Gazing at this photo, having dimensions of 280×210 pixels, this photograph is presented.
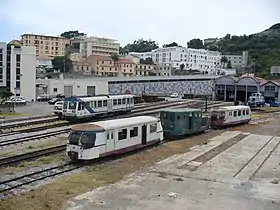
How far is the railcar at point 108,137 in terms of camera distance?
1947 centimetres

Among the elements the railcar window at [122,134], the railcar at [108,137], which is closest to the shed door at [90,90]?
the railcar at [108,137]

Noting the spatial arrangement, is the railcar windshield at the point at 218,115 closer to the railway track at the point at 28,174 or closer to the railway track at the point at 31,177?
the railway track at the point at 28,174

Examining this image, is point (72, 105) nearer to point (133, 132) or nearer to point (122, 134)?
point (133, 132)

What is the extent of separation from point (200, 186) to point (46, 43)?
153 meters

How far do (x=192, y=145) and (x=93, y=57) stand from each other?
96.5 metres

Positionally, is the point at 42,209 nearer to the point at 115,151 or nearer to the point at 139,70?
the point at 115,151

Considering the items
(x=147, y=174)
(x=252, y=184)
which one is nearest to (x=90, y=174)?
(x=147, y=174)

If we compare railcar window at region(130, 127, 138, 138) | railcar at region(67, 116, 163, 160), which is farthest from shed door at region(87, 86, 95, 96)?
railcar window at region(130, 127, 138, 138)

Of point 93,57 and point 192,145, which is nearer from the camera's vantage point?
point 192,145

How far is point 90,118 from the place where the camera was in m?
36.6

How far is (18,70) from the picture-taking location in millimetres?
60406

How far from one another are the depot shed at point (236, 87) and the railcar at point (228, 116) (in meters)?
37.0

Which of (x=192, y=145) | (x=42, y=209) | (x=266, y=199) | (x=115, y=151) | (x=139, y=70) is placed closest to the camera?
(x=42, y=209)

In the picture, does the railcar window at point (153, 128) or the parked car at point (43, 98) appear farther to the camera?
the parked car at point (43, 98)
